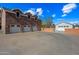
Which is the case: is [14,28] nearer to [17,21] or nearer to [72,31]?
[17,21]

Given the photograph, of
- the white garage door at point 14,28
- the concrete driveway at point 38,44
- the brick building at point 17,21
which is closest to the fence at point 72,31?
the concrete driveway at point 38,44

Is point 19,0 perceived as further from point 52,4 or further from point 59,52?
point 59,52

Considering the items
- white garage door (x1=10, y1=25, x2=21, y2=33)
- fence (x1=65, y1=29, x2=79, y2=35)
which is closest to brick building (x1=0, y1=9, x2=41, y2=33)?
white garage door (x1=10, y1=25, x2=21, y2=33)

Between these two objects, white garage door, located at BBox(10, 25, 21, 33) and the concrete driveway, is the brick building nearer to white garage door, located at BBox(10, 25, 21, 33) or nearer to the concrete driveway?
white garage door, located at BBox(10, 25, 21, 33)

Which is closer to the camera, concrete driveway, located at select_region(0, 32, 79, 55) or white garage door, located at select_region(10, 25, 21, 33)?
concrete driveway, located at select_region(0, 32, 79, 55)

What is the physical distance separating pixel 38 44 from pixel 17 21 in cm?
60

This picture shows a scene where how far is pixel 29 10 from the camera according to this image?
9812mm

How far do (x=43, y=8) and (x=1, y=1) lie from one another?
808mm

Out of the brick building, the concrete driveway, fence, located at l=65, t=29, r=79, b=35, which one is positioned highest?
the brick building

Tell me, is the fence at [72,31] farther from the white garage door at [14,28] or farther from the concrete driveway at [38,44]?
the white garage door at [14,28]

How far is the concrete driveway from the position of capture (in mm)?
9750

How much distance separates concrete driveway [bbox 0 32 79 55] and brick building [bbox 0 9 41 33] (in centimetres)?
11
